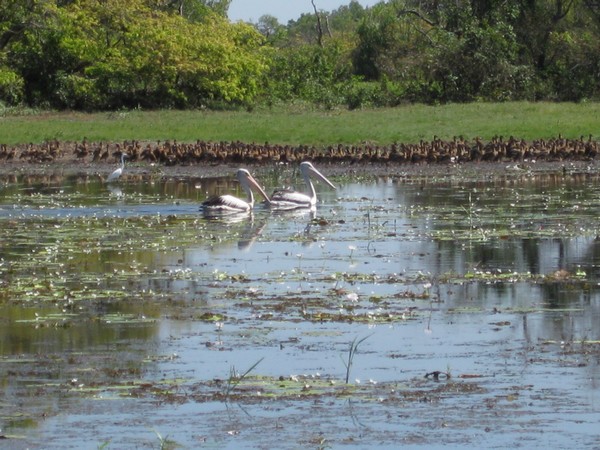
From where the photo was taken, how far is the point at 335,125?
32281 millimetres

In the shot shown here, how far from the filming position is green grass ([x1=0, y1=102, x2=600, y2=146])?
30.3 metres

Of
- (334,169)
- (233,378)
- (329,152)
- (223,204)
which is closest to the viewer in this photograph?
(233,378)

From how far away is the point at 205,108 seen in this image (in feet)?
138

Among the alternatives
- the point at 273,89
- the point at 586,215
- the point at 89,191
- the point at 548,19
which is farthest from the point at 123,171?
the point at 548,19

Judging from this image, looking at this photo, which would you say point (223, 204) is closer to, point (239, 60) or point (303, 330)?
point (303, 330)

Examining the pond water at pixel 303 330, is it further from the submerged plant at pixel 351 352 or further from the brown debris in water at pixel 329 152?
the brown debris in water at pixel 329 152

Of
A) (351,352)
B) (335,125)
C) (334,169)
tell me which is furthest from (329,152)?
(351,352)

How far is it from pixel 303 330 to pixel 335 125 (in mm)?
22539

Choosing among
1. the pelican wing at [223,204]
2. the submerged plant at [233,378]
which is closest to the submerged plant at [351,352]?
the submerged plant at [233,378]

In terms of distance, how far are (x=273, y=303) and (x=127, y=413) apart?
3596 millimetres

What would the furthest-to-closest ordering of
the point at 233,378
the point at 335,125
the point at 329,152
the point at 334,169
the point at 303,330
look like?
the point at 335,125 < the point at 329,152 < the point at 334,169 < the point at 303,330 < the point at 233,378

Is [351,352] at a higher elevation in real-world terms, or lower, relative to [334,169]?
lower

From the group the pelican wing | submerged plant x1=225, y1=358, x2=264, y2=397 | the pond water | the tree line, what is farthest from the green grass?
submerged plant x1=225, y1=358, x2=264, y2=397

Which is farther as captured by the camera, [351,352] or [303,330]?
[303,330]
